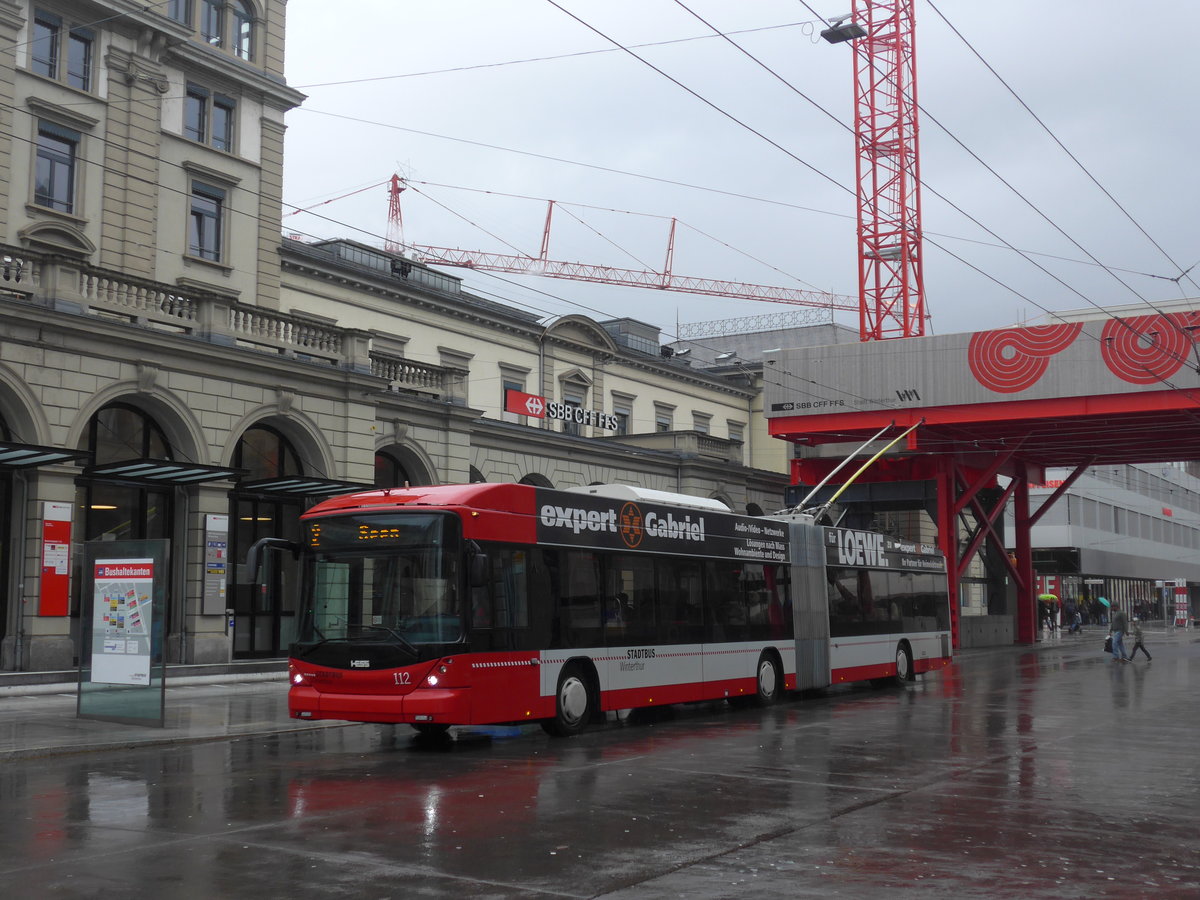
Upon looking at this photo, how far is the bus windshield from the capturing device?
14875 millimetres

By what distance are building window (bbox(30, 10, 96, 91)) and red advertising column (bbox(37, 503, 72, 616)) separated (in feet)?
35.5

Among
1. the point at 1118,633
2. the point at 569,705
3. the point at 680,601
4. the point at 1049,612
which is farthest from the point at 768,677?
the point at 1049,612

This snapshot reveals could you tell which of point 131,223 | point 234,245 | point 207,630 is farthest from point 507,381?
point 207,630

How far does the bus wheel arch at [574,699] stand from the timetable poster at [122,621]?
5380 millimetres

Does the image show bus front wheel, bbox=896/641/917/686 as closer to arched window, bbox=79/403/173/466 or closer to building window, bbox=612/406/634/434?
arched window, bbox=79/403/173/466

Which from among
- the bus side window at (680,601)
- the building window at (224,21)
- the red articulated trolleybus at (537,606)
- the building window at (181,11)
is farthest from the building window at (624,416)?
the bus side window at (680,601)

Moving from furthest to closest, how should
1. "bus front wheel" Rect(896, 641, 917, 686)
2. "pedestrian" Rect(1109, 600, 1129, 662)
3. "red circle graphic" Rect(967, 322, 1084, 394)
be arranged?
"red circle graphic" Rect(967, 322, 1084, 394) → "pedestrian" Rect(1109, 600, 1129, 662) → "bus front wheel" Rect(896, 641, 917, 686)

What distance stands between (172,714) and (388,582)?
560 centimetres

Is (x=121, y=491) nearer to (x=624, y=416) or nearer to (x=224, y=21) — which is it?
(x=224, y=21)

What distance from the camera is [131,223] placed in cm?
2952

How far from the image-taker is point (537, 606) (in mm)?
16203

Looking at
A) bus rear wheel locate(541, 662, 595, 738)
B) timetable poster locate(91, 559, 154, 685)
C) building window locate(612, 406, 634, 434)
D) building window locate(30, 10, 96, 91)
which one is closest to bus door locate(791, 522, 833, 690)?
bus rear wheel locate(541, 662, 595, 738)

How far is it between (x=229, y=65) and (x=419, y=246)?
1868 inches

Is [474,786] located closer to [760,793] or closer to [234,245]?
[760,793]
